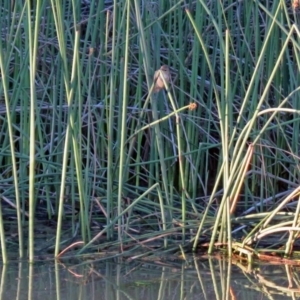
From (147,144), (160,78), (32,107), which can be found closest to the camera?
(32,107)

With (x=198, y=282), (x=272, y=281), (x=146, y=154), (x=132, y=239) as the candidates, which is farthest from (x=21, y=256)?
(x=146, y=154)

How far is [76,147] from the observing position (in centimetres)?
210

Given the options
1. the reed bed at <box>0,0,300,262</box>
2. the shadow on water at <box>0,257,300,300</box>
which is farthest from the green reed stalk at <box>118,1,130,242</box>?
the shadow on water at <box>0,257,300,300</box>

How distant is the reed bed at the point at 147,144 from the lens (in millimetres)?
2080

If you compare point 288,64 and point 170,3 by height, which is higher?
point 170,3

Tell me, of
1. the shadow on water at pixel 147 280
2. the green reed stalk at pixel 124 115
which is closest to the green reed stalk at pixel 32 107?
the shadow on water at pixel 147 280

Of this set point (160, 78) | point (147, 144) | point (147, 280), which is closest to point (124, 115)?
point (160, 78)

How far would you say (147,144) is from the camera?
2848 millimetres

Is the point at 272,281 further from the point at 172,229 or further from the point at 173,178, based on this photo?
the point at 173,178

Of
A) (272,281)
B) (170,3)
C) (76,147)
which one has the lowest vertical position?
(272,281)

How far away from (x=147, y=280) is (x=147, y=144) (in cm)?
93

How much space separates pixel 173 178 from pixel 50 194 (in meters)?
0.43

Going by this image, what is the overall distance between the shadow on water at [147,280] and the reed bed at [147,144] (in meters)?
0.06

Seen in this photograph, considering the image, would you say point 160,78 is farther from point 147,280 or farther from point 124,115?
point 147,280
